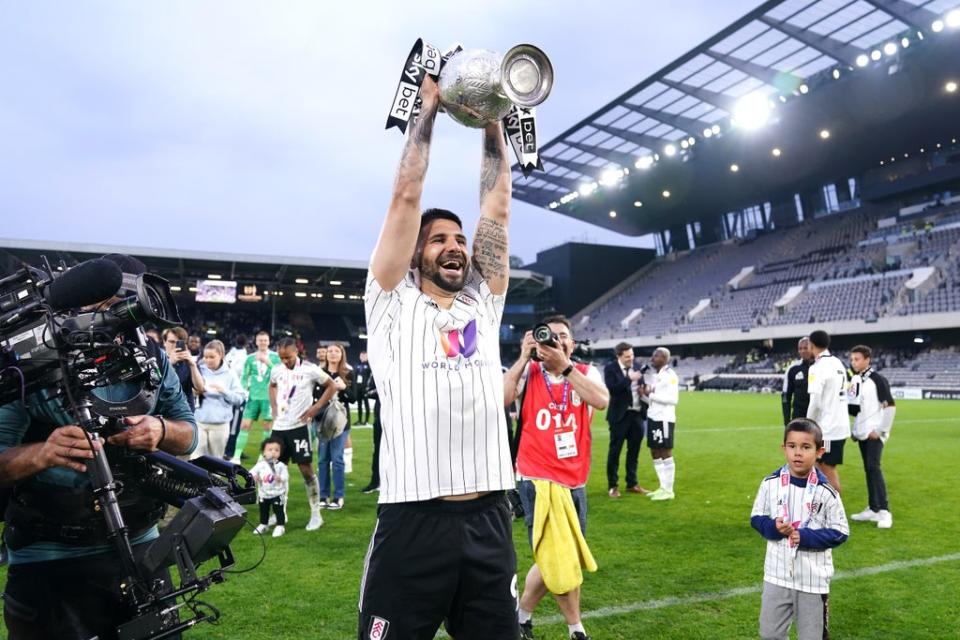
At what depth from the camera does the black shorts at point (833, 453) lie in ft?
23.2

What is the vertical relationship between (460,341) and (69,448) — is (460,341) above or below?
above

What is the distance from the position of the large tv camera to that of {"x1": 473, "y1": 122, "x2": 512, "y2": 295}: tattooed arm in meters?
1.16

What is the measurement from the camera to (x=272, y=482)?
6.69m

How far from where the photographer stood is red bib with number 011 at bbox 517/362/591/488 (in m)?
4.16

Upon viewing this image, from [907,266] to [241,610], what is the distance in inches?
1714

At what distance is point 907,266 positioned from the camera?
125 feet

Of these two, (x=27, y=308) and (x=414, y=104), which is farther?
(x=414, y=104)

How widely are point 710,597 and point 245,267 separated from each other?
3757 centimetres

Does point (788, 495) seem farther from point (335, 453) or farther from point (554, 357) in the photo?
point (335, 453)

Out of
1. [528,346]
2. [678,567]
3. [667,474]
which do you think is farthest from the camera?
[667,474]

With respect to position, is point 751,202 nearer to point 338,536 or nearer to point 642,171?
point 642,171

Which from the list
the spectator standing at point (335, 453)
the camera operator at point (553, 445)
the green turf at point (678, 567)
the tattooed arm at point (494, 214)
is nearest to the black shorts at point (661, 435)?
the green turf at point (678, 567)

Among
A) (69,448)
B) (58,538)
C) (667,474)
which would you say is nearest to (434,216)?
(69,448)

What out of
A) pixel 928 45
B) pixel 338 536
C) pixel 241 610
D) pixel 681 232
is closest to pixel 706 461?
pixel 338 536
